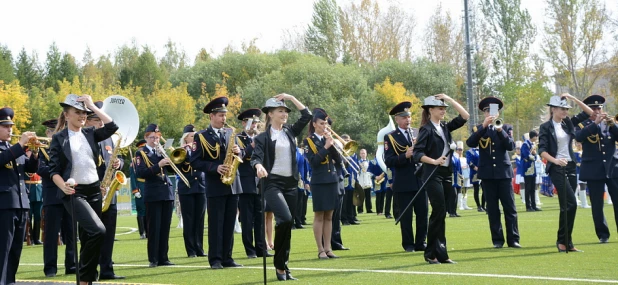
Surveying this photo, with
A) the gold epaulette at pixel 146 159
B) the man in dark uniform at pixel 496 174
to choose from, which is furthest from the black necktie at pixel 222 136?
the man in dark uniform at pixel 496 174

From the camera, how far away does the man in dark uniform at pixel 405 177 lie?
14.2 metres

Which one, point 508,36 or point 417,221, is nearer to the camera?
point 417,221

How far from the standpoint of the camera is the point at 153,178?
14.2 meters

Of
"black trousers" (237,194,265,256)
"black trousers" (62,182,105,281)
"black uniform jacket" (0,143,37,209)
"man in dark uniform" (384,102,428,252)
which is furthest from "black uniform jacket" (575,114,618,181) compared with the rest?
"black uniform jacket" (0,143,37,209)

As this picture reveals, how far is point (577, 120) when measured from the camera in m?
14.7

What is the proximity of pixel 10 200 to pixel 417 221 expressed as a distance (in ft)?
21.5

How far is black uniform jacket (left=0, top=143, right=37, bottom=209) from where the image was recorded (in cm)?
1053

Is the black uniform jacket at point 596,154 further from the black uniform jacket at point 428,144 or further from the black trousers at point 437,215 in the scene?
the black trousers at point 437,215

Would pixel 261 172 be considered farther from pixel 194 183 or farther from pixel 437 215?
pixel 194 183

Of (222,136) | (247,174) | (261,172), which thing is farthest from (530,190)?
(261,172)

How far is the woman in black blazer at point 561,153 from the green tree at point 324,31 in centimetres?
6656

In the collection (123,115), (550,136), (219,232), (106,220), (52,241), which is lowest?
(52,241)

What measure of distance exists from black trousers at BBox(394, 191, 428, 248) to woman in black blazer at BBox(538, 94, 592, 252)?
2070mm

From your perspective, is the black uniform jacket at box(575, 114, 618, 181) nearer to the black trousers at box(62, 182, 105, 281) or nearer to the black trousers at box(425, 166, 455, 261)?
the black trousers at box(425, 166, 455, 261)
